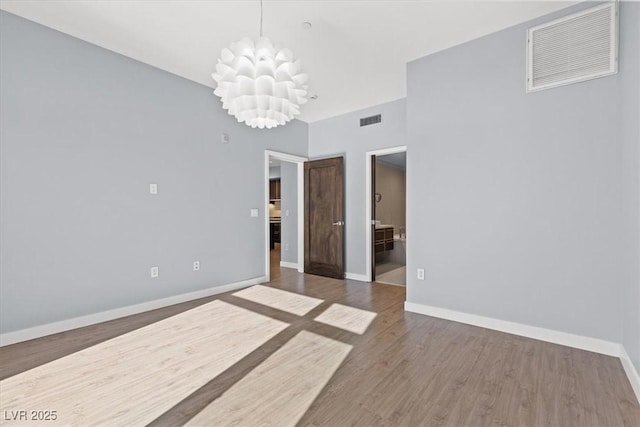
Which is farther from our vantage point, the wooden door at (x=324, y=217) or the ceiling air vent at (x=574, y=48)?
the wooden door at (x=324, y=217)

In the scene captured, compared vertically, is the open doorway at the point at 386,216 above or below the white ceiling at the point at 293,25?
below

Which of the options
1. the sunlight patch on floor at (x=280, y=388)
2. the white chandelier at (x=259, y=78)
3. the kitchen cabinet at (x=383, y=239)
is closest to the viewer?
the sunlight patch on floor at (x=280, y=388)

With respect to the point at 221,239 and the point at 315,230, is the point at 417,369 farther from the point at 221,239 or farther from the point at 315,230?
the point at 315,230

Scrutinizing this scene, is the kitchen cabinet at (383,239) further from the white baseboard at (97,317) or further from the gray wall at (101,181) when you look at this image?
the white baseboard at (97,317)

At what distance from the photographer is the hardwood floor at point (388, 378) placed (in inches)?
68.2

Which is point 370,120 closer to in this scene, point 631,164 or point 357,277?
point 357,277

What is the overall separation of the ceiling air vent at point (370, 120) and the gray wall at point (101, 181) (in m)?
2.15

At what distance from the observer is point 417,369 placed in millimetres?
2248

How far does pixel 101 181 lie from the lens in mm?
3195

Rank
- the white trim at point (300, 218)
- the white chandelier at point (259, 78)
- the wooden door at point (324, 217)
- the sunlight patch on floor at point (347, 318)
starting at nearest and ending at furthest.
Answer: the white chandelier at point (259, 78) → the sunlight patch on floor at point (347, 318) → the wooden door at point (324, 217) → the white trim at point (300, 218)

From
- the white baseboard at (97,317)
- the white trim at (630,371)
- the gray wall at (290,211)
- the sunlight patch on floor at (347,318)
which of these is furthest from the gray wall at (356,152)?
the white trim at (630,371)

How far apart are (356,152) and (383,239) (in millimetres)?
2628

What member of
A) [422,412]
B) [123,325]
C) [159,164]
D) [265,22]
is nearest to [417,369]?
[422,412]

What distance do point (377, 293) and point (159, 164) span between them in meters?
3.45
